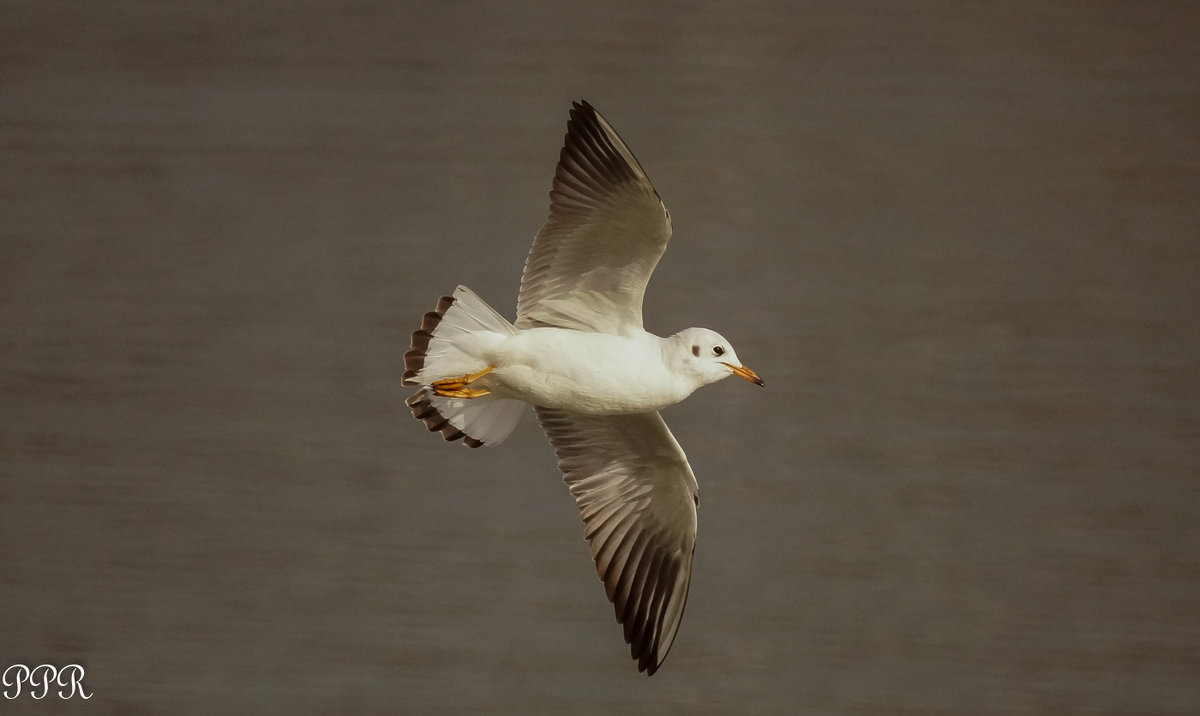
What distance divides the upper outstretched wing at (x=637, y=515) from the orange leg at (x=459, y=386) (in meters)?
0.36

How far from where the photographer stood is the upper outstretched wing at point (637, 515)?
9.61ft

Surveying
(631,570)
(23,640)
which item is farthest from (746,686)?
(23,640)

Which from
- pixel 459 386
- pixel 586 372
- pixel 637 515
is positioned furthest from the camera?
pixel 637 515

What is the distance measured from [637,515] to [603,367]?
51 cm

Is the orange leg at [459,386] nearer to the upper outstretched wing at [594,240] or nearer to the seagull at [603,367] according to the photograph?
the seagull at [603,367]

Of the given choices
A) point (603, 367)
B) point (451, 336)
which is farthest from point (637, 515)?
point (451, 336)

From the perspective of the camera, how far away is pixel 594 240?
2668 millimetres

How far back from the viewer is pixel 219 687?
137 inches

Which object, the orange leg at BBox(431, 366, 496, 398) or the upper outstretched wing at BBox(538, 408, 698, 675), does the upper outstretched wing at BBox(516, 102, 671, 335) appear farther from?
the upper outstretched wing at BBox(538, 408, 698, 675)

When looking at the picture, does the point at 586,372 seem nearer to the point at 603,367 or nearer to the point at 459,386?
the point at 603,367

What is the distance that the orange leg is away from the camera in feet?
8.75

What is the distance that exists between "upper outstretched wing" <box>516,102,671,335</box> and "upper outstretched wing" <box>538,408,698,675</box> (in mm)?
294

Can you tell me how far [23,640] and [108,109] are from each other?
1.42 metres

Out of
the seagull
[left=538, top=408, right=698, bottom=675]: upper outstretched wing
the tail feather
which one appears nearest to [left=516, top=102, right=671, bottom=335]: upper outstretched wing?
the seagull
